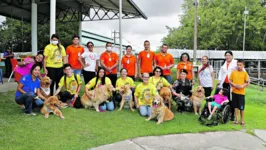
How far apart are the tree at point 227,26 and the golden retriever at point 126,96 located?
97.1 ft

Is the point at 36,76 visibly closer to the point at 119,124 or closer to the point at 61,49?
the point at 61,49

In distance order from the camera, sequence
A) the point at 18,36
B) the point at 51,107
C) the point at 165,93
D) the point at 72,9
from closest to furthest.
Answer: the point at 51,107, the point at 165,93, the point at 72,9, the point at 18,36

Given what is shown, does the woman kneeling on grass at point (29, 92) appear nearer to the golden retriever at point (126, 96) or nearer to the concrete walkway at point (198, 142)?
the golden retriever at point (126, 96)

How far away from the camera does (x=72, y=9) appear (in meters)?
21.7

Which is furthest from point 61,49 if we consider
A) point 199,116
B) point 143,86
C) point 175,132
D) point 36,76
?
point 199,116

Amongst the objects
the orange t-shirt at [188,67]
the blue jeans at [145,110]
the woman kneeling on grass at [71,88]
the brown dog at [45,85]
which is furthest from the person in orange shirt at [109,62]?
the orange t-shirt at [188,67]

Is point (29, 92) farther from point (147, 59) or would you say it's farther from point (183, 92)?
point (183, 92)

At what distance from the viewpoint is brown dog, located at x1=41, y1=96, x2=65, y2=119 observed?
18.7ft

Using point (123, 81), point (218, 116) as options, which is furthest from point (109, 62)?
point (218, 116)

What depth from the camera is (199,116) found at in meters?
6.54

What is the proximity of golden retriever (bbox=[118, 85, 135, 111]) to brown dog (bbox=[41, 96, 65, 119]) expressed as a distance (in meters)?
1.77

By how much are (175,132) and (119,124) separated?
127 cm

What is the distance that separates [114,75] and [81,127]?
2.66 metres

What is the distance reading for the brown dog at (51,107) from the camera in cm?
570
